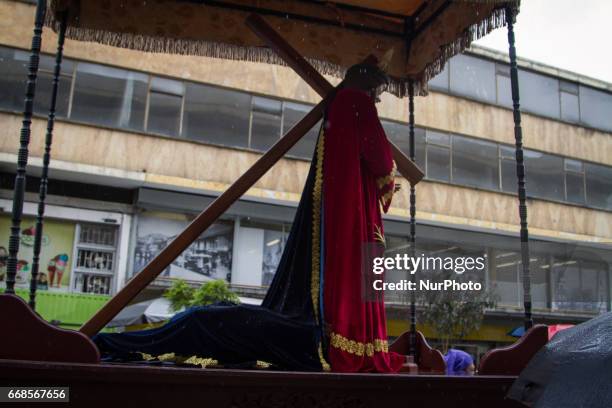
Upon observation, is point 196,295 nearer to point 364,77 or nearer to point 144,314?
point 144,314

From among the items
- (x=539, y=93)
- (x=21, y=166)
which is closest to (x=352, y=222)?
(x=21, y=166)

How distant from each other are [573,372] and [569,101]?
21312 millimetres

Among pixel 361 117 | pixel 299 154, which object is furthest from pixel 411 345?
pixel 299 154

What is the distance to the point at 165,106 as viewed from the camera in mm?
16078

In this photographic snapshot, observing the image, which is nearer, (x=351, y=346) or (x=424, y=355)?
(x=351, y=346)

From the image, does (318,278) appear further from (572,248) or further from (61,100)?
(572,248)

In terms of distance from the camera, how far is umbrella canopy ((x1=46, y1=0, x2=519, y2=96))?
4.70m

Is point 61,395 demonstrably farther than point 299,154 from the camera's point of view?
No

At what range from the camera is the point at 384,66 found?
4.38 metres

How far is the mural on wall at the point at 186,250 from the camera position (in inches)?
600

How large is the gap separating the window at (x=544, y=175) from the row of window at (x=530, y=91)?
4.82ft

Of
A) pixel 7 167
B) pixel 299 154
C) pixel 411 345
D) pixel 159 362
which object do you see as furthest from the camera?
pixel 299 154

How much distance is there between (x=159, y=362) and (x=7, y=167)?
12.8 meters

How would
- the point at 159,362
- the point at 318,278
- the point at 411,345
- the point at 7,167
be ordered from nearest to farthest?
1. the point at 159,362
2. the point at 318,278
3. the point at 411,345
4. the point at 7,167
